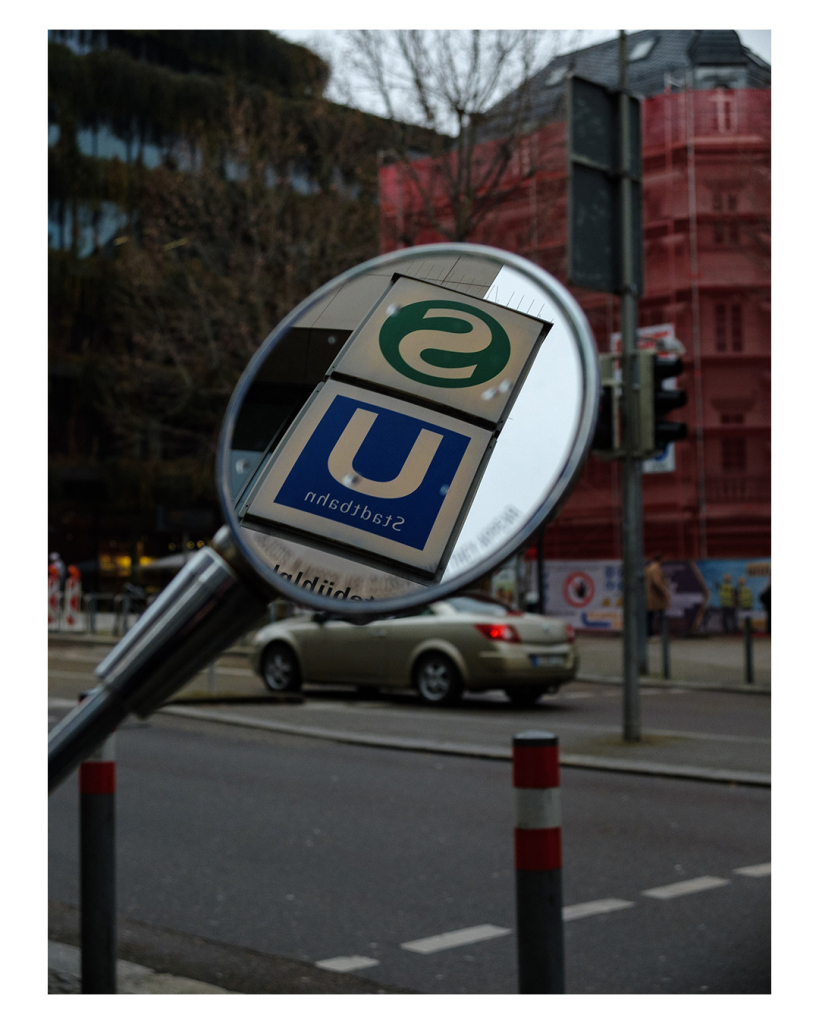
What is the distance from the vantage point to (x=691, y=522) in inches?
968

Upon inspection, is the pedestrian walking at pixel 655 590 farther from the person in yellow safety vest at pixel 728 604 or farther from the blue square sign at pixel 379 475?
the blue square sign at pixel 379 475

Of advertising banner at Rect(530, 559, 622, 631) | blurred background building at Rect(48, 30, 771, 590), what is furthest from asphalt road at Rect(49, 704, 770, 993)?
advertising banner at Rect(530, 559, 622, 631)

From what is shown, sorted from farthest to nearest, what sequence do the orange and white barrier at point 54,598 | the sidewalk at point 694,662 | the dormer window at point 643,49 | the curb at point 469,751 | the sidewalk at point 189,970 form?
the dormer window at point 643,49 → the orange and white barrier at point 54,598 → the sidewalk at point 694,662 → the curb at point 469,751 → the sidewalk at point 189,970

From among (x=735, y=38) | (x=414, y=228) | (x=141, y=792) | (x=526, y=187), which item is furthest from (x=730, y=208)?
(x=141, y=792)

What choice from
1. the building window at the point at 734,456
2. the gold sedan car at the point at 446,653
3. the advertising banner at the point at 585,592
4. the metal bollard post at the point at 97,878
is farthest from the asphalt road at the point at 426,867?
the building window at the point at 734,456

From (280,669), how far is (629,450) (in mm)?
6203

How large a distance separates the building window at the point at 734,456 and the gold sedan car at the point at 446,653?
13195 mm

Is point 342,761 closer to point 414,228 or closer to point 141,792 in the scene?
point 141,792

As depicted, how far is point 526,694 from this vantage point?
12898 millimetres

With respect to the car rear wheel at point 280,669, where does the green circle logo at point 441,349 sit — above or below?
above

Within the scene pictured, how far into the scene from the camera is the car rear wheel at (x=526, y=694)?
1259 cm

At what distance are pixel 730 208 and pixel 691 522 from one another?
6.60 m

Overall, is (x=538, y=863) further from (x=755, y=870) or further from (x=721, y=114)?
(x=721, y=114)

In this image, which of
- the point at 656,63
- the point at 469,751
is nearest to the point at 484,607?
the point at 469,751
